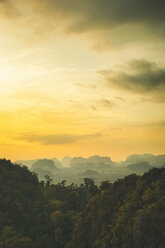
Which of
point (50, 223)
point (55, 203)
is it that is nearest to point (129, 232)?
point (50, 223)

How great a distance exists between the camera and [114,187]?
192 ft

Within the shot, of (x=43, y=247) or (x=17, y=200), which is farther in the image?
(x=17, y=200)

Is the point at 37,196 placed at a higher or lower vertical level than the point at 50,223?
higher

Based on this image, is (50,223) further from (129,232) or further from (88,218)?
(129,232)

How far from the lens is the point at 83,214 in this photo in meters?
59.7

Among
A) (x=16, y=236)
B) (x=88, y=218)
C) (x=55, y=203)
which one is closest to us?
(x=16, y=236)

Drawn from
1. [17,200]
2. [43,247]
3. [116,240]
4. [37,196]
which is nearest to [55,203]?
[37,196]

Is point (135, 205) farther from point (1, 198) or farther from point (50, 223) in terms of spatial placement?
point (1, 198)

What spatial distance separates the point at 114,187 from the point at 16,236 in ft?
79.6

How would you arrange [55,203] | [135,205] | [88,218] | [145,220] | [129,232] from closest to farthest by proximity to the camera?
1. [145,220]
2. [129,232]
3. [135,205]
4. [88,218]
5. [55,203]

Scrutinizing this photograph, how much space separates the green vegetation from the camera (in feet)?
Result: 131

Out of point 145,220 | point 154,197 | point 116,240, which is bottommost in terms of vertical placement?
point 116,240

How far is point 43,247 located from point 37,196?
22092 mm

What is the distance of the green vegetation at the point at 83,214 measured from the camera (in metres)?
40.0
